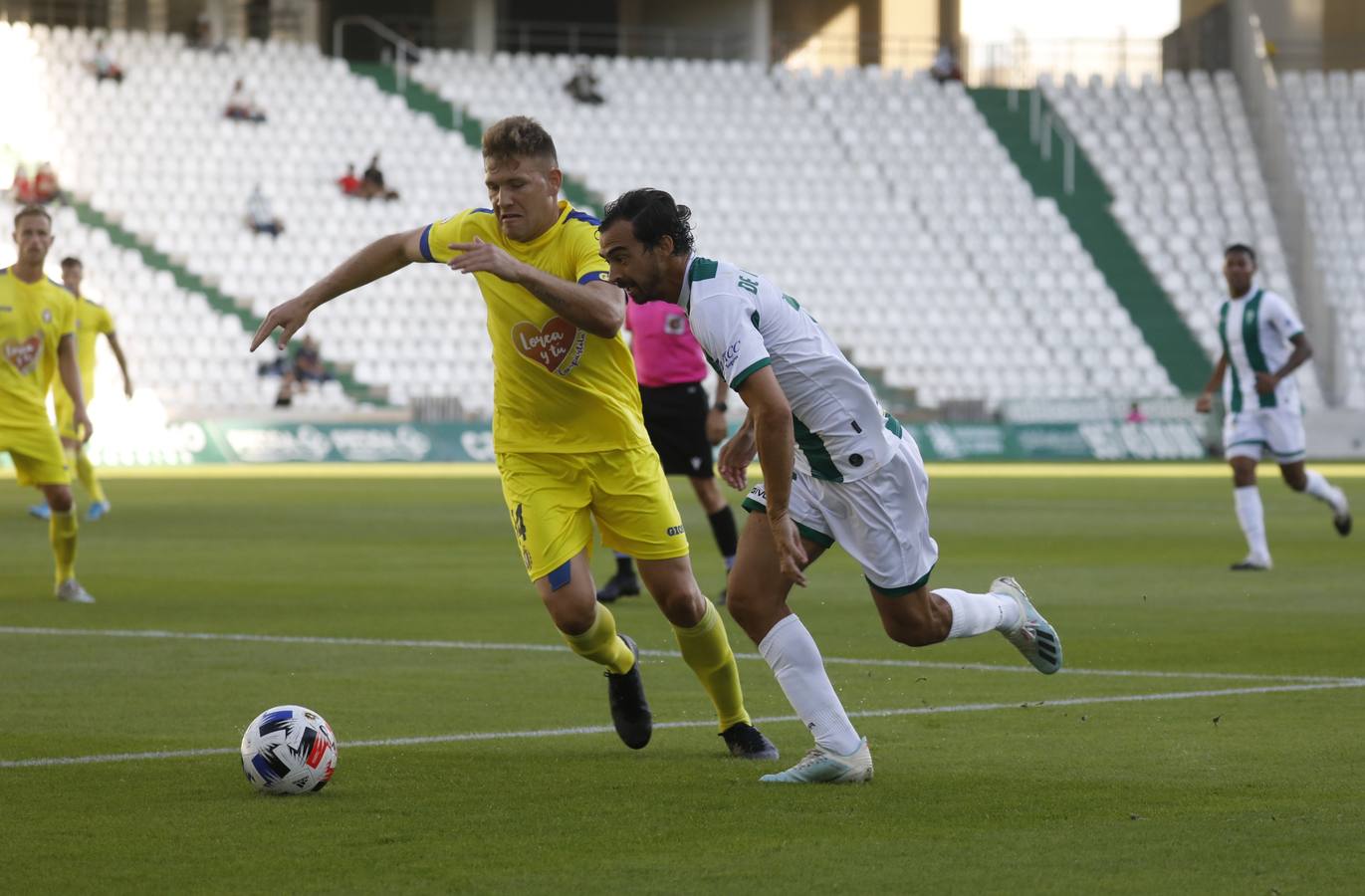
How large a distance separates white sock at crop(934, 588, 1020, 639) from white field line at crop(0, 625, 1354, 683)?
79.8 inches

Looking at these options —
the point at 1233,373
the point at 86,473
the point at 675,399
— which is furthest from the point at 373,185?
the point at 675,399

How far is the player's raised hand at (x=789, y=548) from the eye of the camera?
19.1 feet

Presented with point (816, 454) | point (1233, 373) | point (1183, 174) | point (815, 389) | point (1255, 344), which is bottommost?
point (1233, 373)

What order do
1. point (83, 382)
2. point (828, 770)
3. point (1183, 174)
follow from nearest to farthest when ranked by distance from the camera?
point (828, 770)
point (83, 382)
point (1183, 174)

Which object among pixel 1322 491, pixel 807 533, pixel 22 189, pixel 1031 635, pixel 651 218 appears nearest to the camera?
pixel 651 218

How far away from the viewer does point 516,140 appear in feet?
21.4

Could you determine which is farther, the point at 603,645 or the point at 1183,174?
the point at 1183,174

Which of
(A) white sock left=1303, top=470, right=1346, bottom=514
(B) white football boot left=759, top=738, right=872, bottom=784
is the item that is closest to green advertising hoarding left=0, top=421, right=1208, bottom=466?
(A) white sock left=1303, top=470, right=1346, bottom=514

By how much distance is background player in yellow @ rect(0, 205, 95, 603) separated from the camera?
12148mm

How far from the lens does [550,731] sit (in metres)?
7.25

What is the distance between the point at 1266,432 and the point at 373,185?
2752 cm

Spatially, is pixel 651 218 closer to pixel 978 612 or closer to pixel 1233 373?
pixel 978 612

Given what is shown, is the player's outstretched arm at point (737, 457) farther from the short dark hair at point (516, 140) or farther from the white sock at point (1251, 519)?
the white sock at point (1251, 519)

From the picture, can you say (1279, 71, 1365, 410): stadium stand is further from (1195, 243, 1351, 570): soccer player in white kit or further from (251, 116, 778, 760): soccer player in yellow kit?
(251, 116, 778, 760): soccer player in yellow kit
